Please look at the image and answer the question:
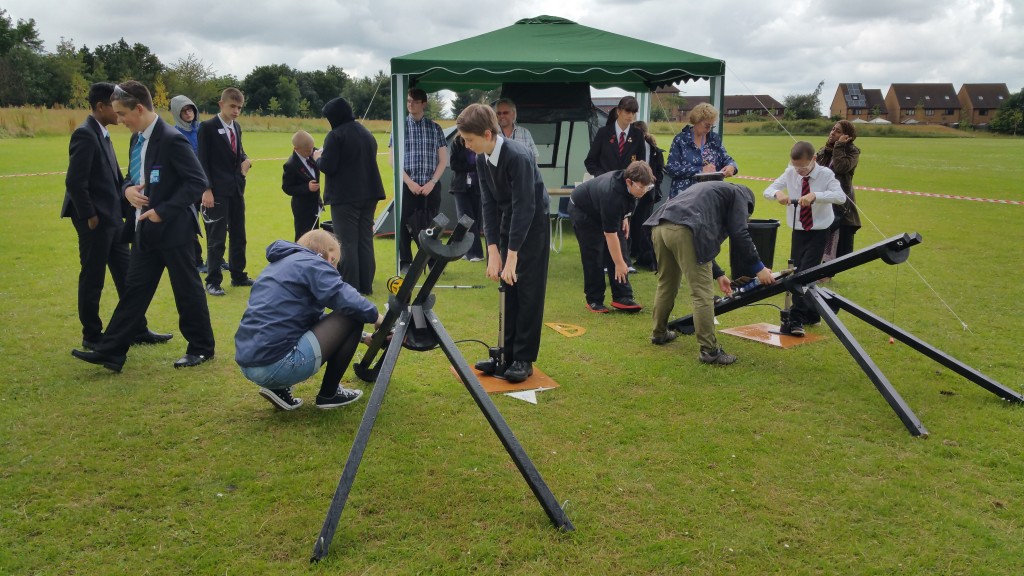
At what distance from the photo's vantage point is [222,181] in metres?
7.76

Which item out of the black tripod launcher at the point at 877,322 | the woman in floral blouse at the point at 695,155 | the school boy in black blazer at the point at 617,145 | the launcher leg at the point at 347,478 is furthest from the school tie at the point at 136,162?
the woman in floral blouse at the point at 695,155

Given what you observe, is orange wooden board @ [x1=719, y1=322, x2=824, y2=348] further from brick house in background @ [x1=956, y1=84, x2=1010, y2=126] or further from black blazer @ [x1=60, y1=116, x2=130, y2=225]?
brick house in background @ [x1=956, y1=84, x2=1010, y2=126]

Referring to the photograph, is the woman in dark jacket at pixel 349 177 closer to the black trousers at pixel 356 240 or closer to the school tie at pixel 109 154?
the black trousers at pixel 356 240

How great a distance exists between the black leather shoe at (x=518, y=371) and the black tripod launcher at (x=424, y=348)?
1602mm

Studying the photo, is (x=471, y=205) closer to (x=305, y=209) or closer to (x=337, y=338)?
(x=305, y=209)

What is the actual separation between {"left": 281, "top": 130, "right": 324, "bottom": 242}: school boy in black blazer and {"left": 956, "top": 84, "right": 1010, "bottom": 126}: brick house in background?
108032 mm

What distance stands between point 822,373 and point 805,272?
3.05ft

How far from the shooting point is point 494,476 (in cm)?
379

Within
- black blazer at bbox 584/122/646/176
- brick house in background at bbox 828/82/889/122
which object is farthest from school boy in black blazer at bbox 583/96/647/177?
brick house in background at bbox 828/82/889/122

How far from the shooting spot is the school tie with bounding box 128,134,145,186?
17.2ft

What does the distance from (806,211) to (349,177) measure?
4341 mm

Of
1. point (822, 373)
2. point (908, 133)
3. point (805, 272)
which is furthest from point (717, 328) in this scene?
point (908, 133)

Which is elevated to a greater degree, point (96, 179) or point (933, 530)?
point (96, 179)

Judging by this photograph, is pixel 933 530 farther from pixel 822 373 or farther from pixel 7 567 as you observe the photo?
pixel 7 567
